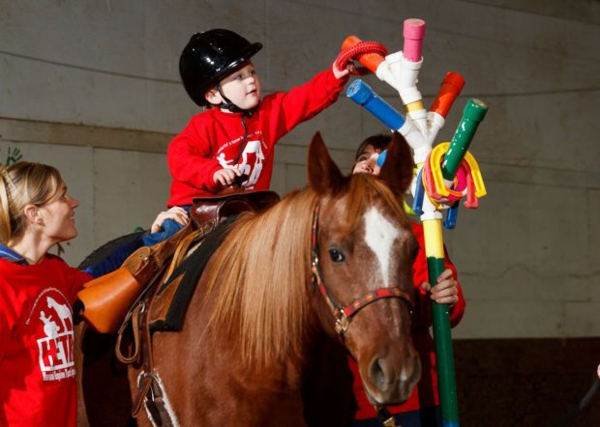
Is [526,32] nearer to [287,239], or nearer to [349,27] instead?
[349,27]

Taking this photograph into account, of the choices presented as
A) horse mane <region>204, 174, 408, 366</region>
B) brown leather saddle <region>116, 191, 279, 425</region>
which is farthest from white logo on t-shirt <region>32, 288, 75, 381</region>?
horse mane <region>204, 174, 408, 366</region>

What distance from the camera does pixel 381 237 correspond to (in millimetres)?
2287

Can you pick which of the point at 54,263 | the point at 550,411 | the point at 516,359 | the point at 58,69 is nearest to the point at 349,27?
the point at 58,69

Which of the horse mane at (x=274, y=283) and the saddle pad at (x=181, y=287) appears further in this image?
the saddle pad at (x=181, y=287)

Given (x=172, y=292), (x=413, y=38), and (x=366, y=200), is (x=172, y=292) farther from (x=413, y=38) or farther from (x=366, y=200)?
(x=413, y=38)

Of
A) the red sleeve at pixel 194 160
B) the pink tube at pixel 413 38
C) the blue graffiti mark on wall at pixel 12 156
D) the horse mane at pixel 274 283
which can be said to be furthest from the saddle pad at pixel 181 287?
the blue graffiti mark on wall at pixel 12 156

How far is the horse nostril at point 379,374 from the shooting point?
2.16 m

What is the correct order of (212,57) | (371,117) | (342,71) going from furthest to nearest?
(371,117)
(212,57)
(342,71)

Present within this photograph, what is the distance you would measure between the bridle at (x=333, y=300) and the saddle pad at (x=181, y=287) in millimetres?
442

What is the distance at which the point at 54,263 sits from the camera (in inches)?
113

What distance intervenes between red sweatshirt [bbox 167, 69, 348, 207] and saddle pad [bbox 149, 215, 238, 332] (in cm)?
36

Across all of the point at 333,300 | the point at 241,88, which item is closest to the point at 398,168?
the point at 333,300

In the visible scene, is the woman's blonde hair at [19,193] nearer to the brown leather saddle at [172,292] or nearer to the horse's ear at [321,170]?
the brown leather saddle at [172,292]

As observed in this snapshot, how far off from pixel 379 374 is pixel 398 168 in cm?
62
